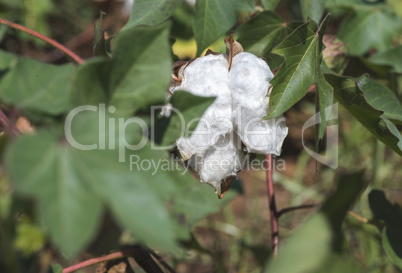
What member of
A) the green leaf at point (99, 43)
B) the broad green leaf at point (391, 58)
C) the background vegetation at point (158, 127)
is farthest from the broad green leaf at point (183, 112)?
the broad green leaf at point (391, 58)

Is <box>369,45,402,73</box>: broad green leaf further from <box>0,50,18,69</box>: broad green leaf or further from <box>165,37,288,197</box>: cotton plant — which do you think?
<box>0,50,18,69</box>: broad green leaf

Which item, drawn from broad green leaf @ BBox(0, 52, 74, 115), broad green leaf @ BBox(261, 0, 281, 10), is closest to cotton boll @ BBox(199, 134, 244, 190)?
broad green leaf @ BBox(0, 52, 74, 115)

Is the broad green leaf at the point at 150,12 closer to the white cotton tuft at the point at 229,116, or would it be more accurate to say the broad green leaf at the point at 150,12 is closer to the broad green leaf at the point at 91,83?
the white cotton tuft at the point at 229,116

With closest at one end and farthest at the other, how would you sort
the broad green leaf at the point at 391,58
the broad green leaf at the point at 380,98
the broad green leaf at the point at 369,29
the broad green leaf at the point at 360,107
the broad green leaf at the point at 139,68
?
the broad green leaf at the point at 139,68 → the broad green leaf at the point at 360,107 → the broad green leaf at the point at 380,98 → the broad green leaf at the point at 391,58 → the broad green leaf at the point at 369,29

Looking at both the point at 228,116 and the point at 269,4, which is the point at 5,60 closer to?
the point at 228,116

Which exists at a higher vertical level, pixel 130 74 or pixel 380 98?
pixel 130 74

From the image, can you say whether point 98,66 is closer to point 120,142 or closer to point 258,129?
point 120,142

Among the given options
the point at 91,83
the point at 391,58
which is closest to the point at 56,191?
the point at 91,83

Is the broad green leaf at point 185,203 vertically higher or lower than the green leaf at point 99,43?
lower
